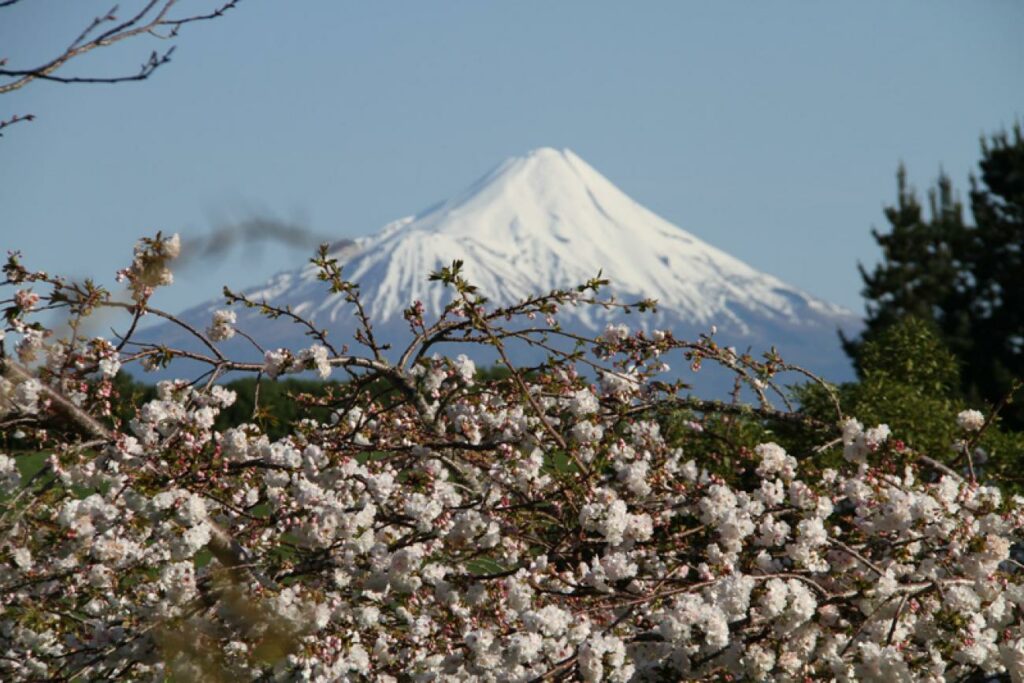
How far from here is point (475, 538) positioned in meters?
5.59

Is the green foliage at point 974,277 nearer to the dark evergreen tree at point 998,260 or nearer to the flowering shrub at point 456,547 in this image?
the dark evergreen tree at point 998,260

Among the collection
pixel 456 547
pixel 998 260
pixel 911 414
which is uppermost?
pixel 998 260

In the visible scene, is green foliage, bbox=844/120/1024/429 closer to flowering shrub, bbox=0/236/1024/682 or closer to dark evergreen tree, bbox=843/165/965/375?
dark evergreen tree, bbox=843/165/965/375

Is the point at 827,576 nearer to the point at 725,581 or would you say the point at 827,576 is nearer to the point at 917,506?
the point at 917,506

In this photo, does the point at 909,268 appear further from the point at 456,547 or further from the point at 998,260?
the point at 456,547

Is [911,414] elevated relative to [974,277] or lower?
lower

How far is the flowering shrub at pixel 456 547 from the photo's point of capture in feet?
17.1

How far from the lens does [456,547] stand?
17.9 ft

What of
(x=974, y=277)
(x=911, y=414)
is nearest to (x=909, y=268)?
(x=974, y=277)

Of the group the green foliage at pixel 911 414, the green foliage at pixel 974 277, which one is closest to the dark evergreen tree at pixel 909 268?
the green foliage at pixel 974 277

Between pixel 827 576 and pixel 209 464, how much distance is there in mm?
2944

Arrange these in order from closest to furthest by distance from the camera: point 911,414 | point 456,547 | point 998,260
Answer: point 456,547 → point 911,414 → point 998,260

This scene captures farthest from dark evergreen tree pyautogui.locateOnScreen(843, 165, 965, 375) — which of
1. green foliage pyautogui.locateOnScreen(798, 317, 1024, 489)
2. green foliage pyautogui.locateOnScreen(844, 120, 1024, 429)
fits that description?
green foliage pyautogui.locateOnScreen(798, 317, 1024, 489)

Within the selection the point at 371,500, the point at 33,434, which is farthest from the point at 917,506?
the point at 33,434
